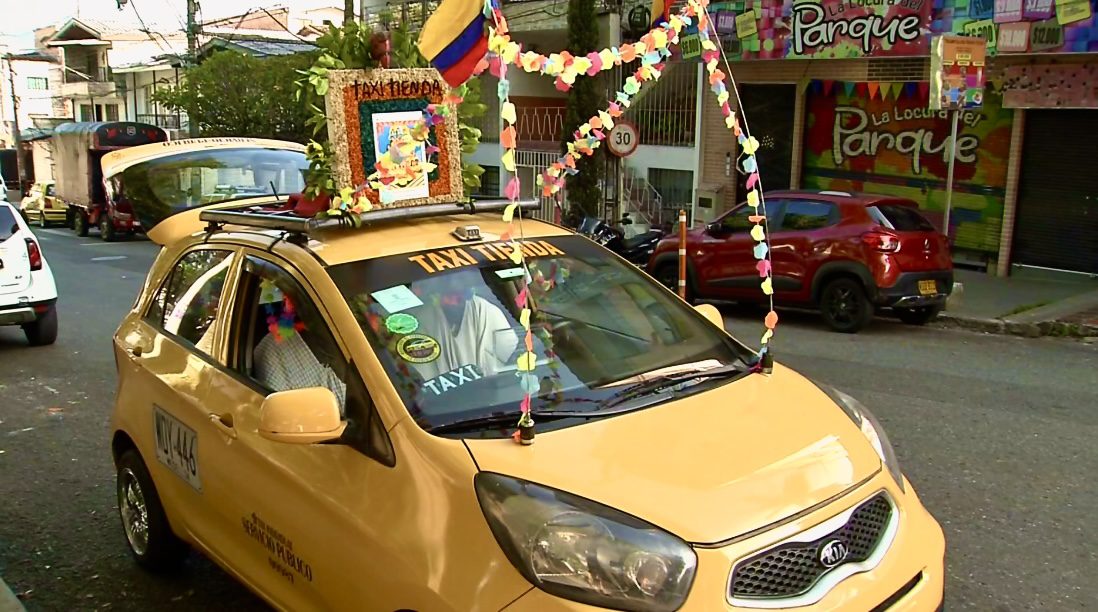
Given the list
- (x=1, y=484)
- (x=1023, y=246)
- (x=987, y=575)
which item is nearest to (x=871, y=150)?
(x=1023, y=246)

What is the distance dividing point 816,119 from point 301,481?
598 inches

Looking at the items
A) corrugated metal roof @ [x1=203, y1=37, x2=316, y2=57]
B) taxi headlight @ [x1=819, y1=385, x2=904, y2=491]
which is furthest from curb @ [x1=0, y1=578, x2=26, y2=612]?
corrugated metal roof @ [x1=203, y1=37, x2=316, y2=57]

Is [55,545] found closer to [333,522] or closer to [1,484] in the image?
[1,484]

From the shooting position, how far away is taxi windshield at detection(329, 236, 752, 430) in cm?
298

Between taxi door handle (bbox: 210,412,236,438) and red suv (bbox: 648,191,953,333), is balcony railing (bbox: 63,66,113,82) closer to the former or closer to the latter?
red suv (bbox: 648,191,953,333)

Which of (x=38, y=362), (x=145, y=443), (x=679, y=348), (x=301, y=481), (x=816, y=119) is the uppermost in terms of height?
(x=816, y=119)

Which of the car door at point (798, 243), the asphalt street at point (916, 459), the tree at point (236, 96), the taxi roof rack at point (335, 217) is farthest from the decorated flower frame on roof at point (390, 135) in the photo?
the tree at point (236, 96)

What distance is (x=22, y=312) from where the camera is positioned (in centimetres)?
943

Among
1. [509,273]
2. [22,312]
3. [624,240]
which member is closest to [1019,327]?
[624,240]

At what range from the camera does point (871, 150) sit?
15.8m

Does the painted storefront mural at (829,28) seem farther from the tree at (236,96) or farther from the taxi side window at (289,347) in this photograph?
the tree at (236,96)

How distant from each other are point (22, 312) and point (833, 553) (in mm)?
9240

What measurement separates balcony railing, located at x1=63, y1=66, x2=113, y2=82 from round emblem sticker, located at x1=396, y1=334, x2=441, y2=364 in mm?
53561

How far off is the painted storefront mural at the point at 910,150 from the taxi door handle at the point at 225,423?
1358cm
